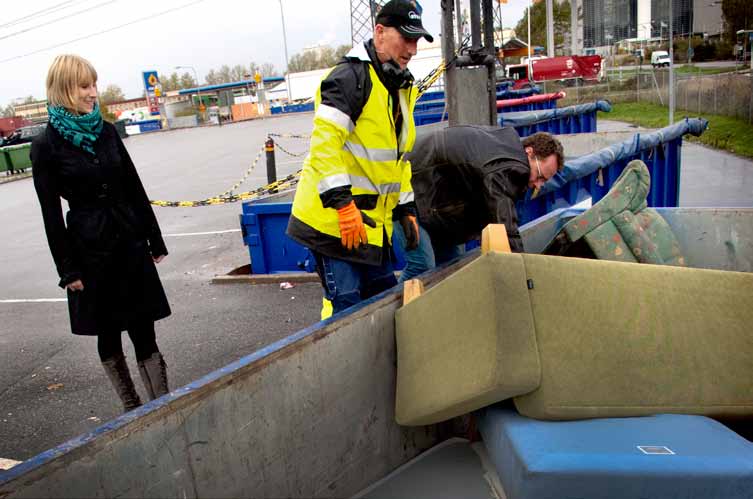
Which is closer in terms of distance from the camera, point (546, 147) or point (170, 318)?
point (546, 147)

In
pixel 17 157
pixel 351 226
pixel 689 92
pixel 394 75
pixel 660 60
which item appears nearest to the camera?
pixel 351 226

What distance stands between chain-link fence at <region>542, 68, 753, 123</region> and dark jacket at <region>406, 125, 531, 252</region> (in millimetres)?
13830

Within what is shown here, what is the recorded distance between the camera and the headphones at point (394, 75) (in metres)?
2.92

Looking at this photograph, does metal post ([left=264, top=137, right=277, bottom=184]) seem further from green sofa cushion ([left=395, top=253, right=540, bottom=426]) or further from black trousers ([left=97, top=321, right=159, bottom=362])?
green sofa cushion ([left=395, top=253, right=540, bottom=426])

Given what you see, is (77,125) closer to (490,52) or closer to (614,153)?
(614,153)

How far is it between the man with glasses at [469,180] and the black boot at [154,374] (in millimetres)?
1378

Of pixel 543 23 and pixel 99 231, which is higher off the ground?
pixel 543 23

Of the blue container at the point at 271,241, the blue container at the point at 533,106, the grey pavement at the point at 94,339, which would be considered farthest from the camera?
the blue container at the point at 533,106

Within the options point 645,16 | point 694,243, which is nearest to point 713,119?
point 694,243

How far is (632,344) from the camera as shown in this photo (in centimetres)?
217

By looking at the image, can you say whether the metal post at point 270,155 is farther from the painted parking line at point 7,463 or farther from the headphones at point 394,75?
the headphones at point 394,75

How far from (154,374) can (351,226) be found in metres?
1.37

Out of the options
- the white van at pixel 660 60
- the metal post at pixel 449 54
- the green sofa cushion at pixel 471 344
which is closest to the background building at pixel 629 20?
the white van at pixel 660 60


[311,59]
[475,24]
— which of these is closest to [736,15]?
[475,24]
